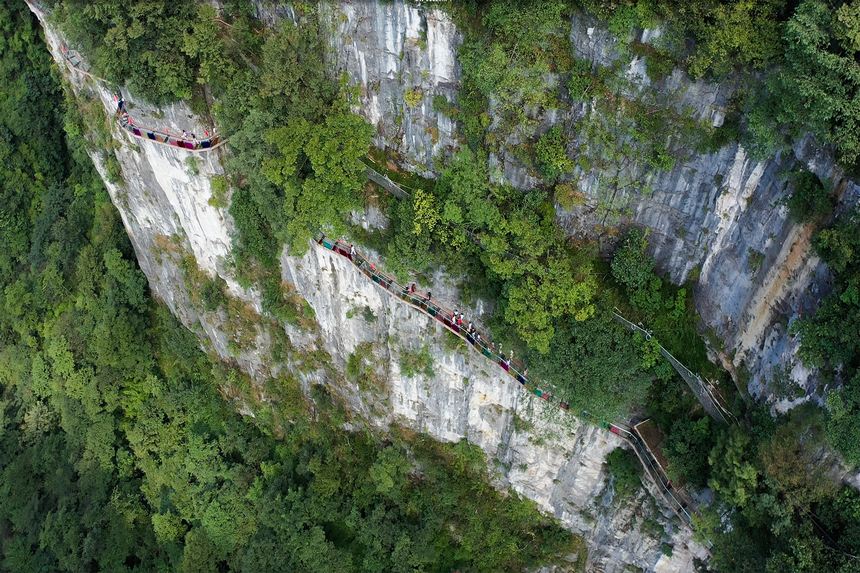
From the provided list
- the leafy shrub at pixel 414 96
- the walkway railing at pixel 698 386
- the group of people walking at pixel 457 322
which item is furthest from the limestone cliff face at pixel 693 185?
the group of people walking at pixel 457 322

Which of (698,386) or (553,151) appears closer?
(553,151)

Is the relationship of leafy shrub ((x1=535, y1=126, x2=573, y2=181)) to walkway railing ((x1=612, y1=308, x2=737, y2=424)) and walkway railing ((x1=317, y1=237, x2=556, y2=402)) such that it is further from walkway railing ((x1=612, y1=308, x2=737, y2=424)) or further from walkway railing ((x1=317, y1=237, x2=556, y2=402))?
walkway railing ((x1=317, y1=237, x2=556, y2=402))

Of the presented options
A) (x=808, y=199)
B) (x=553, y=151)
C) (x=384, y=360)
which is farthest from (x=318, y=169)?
(x=808, y=199)

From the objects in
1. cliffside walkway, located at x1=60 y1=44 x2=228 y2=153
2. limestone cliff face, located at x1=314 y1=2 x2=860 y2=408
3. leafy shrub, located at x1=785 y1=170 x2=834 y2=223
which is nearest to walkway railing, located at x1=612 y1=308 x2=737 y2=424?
limestone cliff face, located at x1=314 y1=2 x2=860 y2=408

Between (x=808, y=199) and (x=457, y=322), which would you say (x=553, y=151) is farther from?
(x=457, y=322)

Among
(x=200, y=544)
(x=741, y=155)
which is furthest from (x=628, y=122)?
(x=200, y=544)
